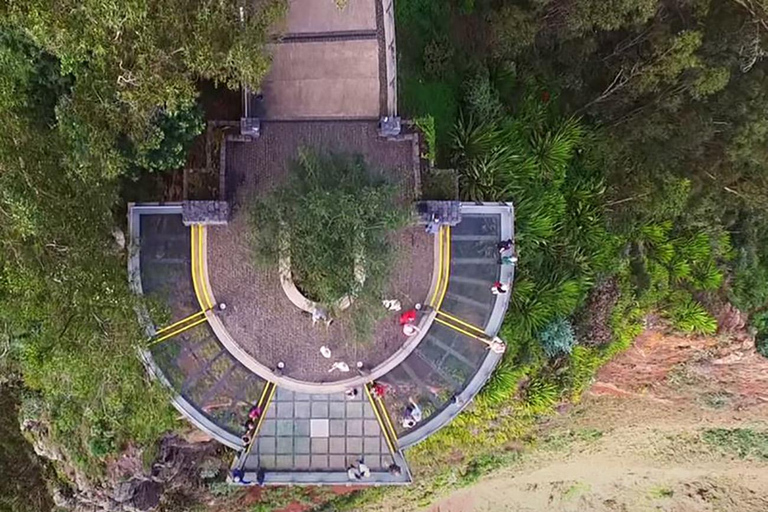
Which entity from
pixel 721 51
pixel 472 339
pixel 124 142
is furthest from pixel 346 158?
pixel 721 51

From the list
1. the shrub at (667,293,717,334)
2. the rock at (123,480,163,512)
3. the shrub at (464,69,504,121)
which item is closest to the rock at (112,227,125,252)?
the rock at (123,480,163,512)

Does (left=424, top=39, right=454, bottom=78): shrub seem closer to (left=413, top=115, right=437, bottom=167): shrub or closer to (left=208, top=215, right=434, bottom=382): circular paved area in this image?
(left=413, top=115, right=437, bottom=167): shrub

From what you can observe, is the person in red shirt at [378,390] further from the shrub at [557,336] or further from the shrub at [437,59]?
the shrub at [437,59]

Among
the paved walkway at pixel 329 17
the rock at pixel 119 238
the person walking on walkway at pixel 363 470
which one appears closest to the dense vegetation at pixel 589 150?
the paved walkway at pixel 329 17

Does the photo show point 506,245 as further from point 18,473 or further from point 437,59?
point 18,473

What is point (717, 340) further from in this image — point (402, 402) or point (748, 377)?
point (402, 402)

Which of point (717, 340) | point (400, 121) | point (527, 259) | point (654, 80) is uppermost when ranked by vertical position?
point (654, 80)

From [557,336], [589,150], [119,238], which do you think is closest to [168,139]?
[119,238]
